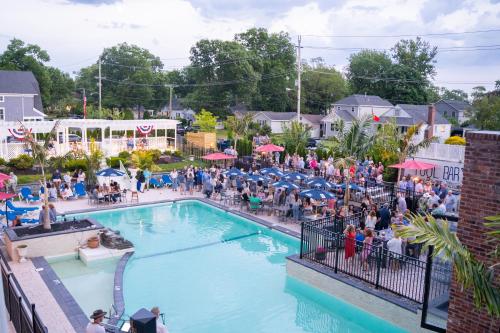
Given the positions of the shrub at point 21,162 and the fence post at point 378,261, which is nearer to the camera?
the fence post at point 378,261

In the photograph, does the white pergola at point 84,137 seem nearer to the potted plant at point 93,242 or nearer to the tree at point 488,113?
the potted plant at point 93,242

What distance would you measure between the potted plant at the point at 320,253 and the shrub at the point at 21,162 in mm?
20578

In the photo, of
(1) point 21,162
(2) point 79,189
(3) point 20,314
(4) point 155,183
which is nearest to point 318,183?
(4) point 155,183

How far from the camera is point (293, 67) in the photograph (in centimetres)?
6919

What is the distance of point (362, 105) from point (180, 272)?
5043 cm

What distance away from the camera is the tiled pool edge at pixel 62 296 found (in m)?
9.98

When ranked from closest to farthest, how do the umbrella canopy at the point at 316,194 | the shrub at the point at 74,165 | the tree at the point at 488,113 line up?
1. the umbrella canopy at the point at 316,194
2. the shrub at the point at 74,165
3. the tree at the point at 488,113

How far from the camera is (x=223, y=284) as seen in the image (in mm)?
13102

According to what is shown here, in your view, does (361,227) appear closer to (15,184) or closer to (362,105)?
(15,184)

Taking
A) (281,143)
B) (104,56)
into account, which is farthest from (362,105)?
(104,56)

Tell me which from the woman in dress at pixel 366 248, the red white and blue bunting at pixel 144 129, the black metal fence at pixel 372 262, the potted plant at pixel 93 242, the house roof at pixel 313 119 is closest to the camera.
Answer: the black metal fence at pixel 372 262

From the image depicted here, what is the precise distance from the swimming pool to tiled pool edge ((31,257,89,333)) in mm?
452

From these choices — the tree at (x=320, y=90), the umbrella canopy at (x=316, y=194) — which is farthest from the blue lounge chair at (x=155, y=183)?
the tree at (x=320, y=90)

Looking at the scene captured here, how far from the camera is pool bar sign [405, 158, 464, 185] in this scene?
24.1m
